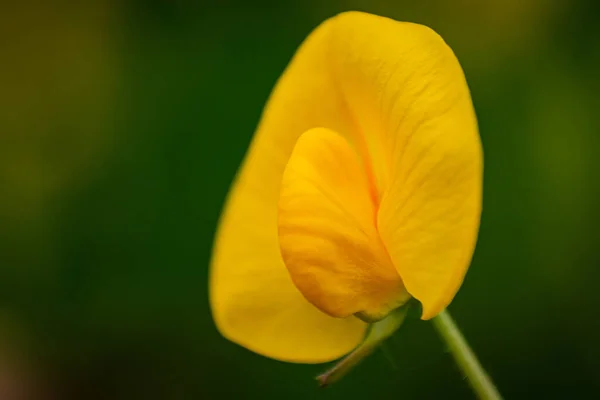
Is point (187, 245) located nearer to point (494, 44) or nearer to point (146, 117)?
point (146, 117)

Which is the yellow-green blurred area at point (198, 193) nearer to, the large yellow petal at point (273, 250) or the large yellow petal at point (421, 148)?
the large yellow petal at point (273, 250)

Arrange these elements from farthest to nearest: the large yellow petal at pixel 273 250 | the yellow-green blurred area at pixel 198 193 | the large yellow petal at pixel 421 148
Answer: the yellow-green blurred area at pixel 198 193
the large yellow petal at pixel 273 250
the large yellow petal at pixel 421 148

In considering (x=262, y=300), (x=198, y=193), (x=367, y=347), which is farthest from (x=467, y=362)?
(x=198, y=193)

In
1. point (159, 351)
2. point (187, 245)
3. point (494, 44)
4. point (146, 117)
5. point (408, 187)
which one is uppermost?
point (408, 187)

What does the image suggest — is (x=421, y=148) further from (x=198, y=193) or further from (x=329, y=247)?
(x=198, y=193)

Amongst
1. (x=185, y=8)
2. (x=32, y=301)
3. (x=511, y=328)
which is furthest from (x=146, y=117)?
(x=511, y=328)

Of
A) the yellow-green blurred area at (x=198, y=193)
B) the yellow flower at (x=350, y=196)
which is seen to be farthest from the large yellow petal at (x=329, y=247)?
the yellow-green blurred area at (x=198, y=193)
